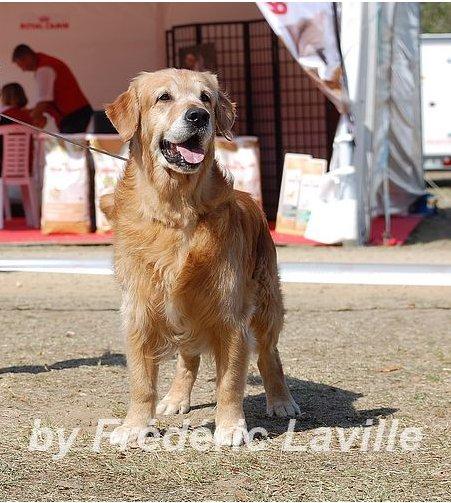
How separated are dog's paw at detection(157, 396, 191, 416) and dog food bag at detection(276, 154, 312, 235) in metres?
7.65

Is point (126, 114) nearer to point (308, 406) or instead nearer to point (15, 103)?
point (308, 406)

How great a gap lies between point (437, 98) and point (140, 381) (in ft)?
66.6

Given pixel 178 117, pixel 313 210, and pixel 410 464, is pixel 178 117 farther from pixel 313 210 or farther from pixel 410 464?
pixel 313 210

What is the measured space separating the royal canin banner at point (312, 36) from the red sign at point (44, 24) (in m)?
5.13

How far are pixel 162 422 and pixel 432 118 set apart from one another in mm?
19957

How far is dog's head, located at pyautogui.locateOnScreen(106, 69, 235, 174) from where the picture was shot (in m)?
4.55

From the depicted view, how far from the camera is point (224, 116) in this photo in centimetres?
496

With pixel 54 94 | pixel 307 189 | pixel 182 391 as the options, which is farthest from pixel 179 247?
pixel 54 94

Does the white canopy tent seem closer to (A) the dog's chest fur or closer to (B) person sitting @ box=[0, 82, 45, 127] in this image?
(B) person sitting @ box=[0, 82, 45, 127]

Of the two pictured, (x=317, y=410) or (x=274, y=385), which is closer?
(x=274, y=385)

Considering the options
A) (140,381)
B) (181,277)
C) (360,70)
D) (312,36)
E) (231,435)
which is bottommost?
(231,435)

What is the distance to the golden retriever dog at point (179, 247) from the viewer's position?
460cm

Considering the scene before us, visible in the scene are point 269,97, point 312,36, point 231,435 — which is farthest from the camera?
point 269,97

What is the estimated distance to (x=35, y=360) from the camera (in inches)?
256
